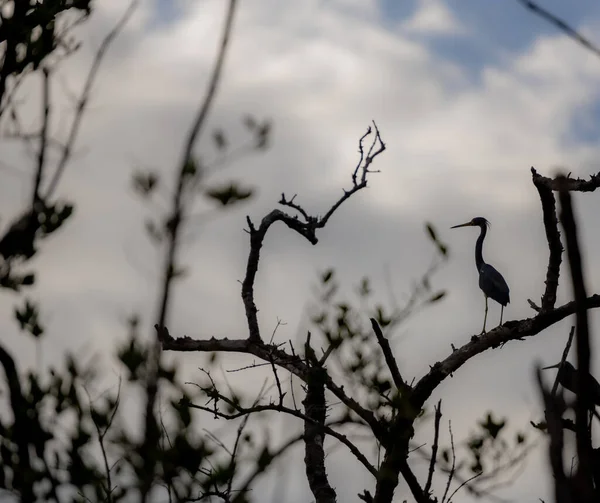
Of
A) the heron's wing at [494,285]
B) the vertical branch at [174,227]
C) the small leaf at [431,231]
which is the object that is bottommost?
the vertical branch at [174,227]

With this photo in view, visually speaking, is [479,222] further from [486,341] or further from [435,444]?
[435,444]

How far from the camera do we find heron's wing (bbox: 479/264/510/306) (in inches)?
513

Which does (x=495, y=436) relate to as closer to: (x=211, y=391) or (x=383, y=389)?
(x=383, y=389)

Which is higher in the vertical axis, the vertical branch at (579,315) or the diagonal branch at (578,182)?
the diagonal branch at (578,182)

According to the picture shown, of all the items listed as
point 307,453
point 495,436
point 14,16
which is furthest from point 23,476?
point 307,453

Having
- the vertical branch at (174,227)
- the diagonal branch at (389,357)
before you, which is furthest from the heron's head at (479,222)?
the vertical branch at (174,227)

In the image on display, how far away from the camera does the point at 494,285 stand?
13156 millimetres

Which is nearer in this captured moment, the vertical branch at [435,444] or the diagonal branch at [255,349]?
the vertical branch at [435,444]

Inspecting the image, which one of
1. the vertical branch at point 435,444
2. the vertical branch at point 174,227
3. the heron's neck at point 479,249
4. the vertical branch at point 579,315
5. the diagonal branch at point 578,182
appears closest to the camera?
the vertical branch at point 579,315

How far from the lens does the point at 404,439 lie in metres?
5.52

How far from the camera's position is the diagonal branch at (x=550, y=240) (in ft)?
23.4

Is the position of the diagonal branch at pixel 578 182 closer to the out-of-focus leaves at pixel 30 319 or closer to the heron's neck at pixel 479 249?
the out-of-focus leaves at pixel 30 319

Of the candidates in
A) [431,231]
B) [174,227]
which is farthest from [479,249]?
[174,227]

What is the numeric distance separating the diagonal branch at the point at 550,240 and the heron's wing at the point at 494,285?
557cm
